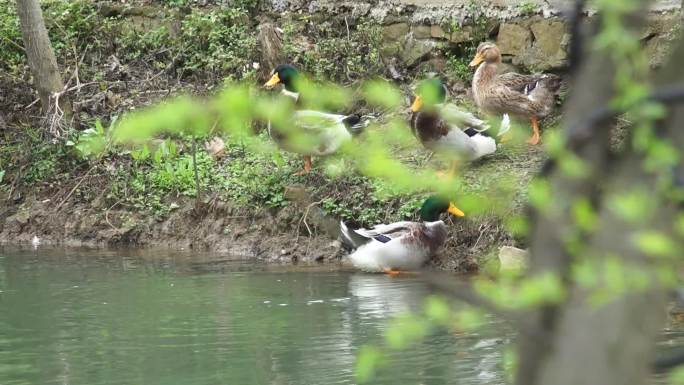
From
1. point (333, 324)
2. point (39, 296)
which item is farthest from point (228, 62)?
point (333, 324)

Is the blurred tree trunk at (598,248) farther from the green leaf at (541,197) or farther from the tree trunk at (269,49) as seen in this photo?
the tree trunk at (269,49)

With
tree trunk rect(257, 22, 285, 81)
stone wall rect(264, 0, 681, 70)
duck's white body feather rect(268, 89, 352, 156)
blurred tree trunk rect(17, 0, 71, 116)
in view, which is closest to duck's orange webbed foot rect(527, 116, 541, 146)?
stone wall rect(264, 0, 681, 70)

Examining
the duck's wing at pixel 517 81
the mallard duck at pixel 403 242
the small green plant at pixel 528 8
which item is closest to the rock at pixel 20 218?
the mallard duck at pixel 403 242

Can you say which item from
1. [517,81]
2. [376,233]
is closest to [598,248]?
[376,233]

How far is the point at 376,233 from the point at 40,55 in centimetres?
537

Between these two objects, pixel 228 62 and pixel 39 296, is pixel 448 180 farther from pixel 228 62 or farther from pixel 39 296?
pixel 228 62

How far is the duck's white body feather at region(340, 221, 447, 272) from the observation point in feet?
34.6

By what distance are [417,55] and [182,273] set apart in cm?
449

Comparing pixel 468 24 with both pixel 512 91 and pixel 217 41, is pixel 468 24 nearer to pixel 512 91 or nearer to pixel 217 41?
pixel 512 91

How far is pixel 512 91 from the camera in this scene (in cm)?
1155

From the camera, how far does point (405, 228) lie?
10.8 metres

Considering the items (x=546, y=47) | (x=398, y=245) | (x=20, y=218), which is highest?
(x=546, y=47)

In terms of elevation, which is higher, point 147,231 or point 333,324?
point 147,231

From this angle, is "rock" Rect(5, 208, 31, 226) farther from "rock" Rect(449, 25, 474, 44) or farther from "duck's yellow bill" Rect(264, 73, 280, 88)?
"rock" Rect(449, 25, 474, 44)
